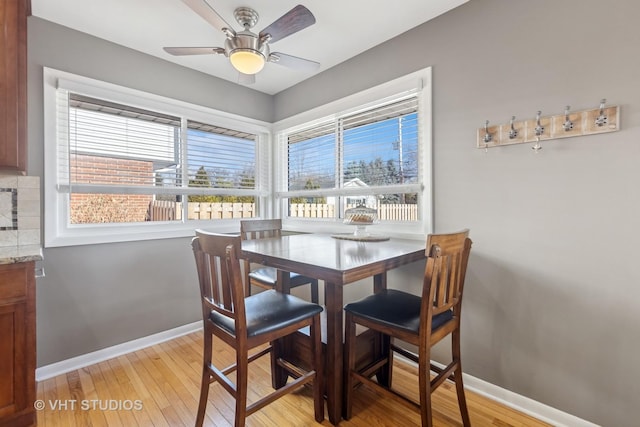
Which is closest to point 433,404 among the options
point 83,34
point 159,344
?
point 159,344

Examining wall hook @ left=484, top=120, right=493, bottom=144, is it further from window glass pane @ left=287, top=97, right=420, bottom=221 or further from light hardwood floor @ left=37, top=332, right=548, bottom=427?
light hardwood floor @ left=37, top=332, right=548, bottom=427

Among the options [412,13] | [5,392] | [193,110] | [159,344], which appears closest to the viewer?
[5,392]

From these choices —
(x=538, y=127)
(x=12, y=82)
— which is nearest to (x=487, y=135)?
(x=538, y=127)

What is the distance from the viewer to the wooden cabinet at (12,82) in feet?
5.16

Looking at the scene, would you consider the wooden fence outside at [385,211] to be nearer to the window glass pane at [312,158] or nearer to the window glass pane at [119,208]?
the window glass pane at [312,158]

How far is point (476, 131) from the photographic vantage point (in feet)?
6.15

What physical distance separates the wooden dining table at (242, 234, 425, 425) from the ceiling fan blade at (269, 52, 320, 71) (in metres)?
1.25

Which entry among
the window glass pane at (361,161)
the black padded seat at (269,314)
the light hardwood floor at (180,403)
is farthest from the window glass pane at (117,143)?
the black padded seat at (269,314)

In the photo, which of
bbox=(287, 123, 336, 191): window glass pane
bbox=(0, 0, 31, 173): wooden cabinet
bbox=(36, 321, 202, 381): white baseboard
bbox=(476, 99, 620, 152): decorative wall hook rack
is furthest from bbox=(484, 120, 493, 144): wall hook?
bbox=(36, 321, 202, 381): white baseboard

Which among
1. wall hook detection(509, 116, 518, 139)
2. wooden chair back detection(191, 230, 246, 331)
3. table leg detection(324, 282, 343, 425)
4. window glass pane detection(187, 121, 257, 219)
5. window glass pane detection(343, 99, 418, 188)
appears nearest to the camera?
wooden chair back detection(191, 230, 246, 331)

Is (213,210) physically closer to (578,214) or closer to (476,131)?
(476,131)

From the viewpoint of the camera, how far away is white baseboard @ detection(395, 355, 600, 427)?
155cm

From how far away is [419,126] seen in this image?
→ 2199mm

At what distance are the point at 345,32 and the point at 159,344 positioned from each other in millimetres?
2980
